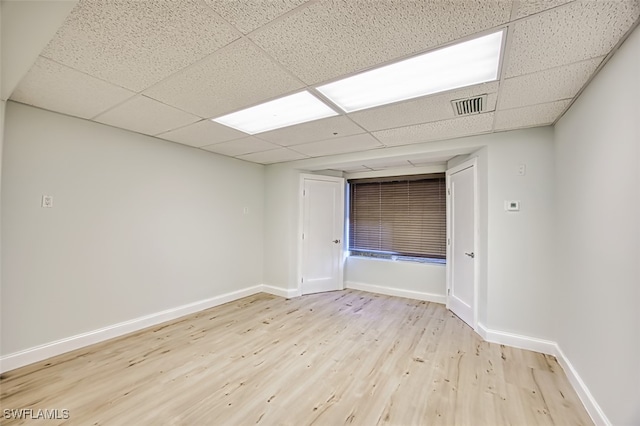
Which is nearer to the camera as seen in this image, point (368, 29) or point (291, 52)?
point (368, 29)

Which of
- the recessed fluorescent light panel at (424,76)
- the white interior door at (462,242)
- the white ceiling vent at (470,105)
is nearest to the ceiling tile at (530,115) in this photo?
the white ceiling vent at (470,105)

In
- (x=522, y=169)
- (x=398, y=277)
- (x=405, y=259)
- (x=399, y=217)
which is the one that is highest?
(x=522, y=169)

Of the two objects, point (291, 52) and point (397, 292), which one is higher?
point (291, 52)

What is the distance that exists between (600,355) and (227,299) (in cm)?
422

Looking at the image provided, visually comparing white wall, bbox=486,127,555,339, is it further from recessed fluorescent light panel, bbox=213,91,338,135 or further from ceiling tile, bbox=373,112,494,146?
recessed fluorescent light panel, bbox=213,91,338,135

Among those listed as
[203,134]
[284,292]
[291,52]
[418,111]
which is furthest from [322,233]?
[291,52]

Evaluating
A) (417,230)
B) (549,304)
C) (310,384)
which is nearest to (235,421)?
(310,384)

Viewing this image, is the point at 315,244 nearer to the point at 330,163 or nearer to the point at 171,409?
the point at 330,163

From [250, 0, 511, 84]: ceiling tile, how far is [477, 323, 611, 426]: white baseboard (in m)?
2.51

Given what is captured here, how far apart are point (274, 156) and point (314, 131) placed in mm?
1425

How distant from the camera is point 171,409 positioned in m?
1.88

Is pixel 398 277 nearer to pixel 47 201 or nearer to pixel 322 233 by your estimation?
pixel 322 233

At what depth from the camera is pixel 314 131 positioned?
118 inches

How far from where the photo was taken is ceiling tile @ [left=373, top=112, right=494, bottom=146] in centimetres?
261
